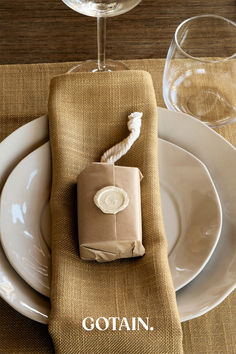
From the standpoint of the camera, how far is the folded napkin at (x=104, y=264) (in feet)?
1.31

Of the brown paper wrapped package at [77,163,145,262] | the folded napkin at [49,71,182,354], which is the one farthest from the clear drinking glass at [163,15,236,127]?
the brown paper wrapped package at [77,163,145,262]

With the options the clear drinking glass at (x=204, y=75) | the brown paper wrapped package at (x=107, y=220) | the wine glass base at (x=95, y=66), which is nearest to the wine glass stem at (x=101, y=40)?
the wine glass base at (x=95, y=66)

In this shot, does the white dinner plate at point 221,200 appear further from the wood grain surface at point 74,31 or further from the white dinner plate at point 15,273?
the wood grain surface at point 74,31

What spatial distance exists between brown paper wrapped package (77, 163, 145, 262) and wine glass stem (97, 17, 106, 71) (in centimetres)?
24

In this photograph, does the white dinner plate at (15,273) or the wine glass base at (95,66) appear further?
the wine glass base at (95,66)

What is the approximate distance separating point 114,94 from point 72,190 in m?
0.12

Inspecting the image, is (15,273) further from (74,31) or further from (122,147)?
(74,31)

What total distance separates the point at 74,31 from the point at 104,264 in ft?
1.42

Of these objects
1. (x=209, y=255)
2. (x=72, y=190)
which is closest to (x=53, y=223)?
(x=72, y=190)

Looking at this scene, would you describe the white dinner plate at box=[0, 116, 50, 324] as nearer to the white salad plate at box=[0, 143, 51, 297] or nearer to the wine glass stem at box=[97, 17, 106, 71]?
the white salad plate at box=[0, 143, 51, 297]

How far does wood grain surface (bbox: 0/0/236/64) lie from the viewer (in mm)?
728

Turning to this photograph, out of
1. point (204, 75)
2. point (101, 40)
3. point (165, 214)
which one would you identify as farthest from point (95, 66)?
point (165, 214)

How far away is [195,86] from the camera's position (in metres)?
0.60

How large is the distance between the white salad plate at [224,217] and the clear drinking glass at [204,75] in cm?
5
